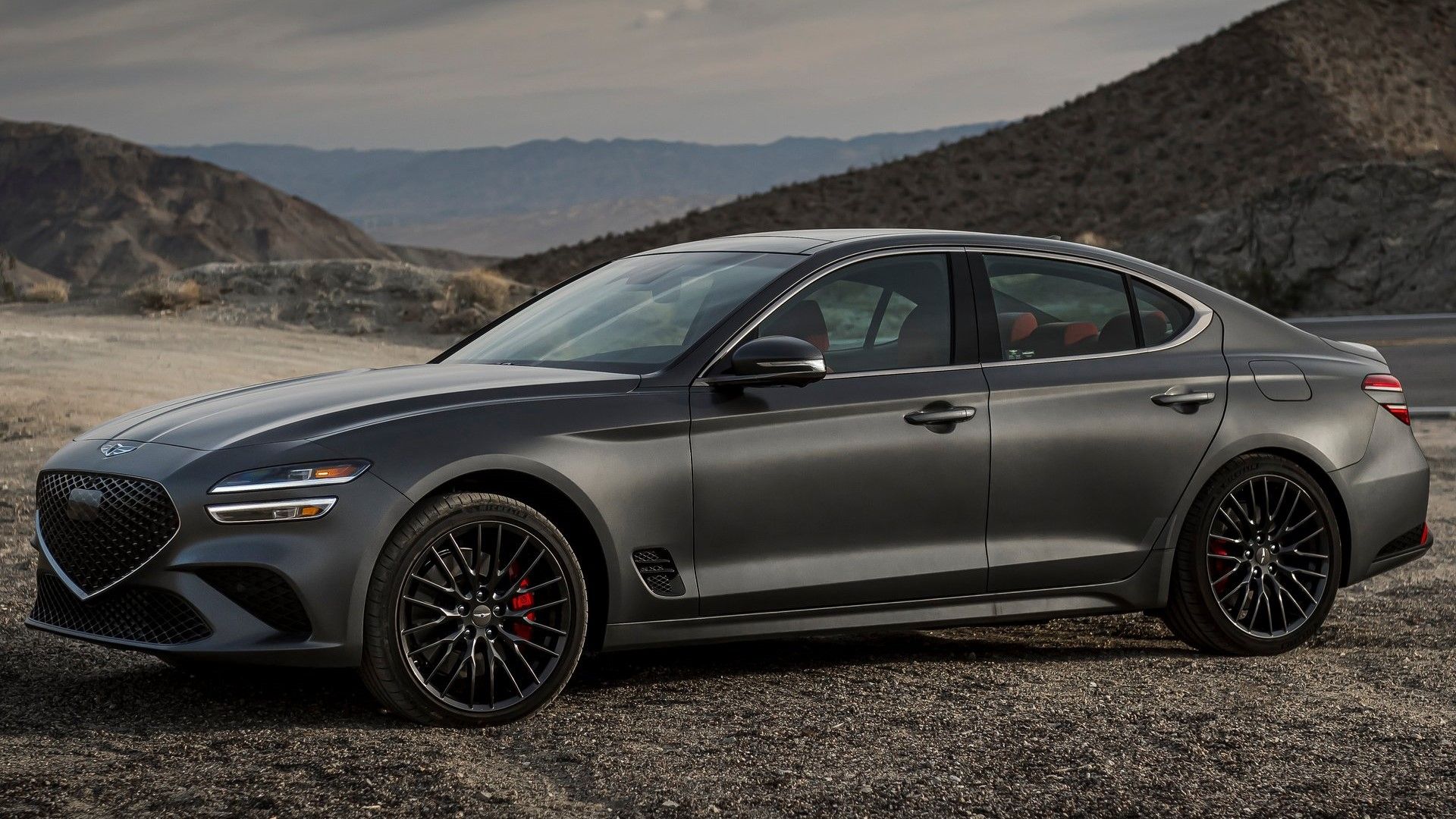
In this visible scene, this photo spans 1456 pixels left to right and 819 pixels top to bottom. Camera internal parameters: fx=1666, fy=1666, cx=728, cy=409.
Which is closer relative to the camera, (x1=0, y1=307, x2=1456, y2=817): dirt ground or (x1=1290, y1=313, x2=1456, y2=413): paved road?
(x1=0, y1=307, x2=1456, y2=817): dirt ground

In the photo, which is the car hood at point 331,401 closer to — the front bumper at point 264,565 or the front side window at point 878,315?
the front bumper at point 264,565

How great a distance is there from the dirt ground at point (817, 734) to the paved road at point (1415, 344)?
11049 millimetres

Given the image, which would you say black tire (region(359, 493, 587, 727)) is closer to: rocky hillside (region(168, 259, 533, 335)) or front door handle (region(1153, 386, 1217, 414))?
front door handle (region(1153, 386, 1217, 414))

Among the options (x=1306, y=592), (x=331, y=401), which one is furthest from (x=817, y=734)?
(x=1306, y=592)

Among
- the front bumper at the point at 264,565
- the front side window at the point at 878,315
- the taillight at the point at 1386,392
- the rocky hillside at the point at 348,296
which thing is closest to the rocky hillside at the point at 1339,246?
the rocky hillside at the point at 348,296

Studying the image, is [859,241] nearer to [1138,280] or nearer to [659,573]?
[1138,280]

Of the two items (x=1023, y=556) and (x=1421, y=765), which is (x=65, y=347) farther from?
(x=1421, y=765)

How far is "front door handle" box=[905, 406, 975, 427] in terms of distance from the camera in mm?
6012

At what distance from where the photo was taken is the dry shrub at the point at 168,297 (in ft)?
89.9

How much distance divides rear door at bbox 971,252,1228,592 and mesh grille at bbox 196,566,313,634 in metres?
2.54

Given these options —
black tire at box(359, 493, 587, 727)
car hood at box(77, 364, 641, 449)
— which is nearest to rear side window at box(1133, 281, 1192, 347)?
car hood at box(77, 364, 641, 449)

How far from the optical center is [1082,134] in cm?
6950

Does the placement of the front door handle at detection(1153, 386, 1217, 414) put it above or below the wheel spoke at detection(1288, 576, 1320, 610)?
above

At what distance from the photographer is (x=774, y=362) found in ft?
18.2
